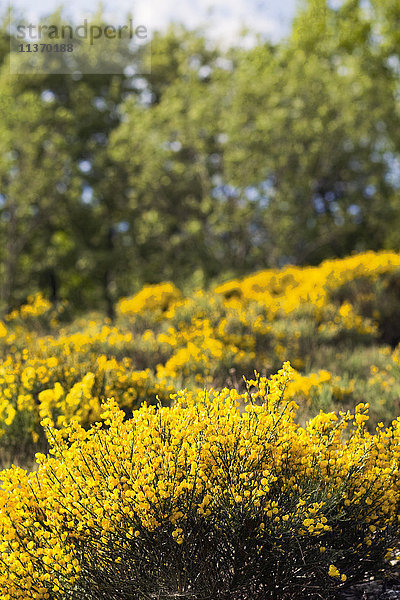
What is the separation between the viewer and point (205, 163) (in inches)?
679

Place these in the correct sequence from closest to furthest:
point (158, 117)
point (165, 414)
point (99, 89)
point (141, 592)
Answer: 1. point (141, 592)
2. point (165, 414)
3. point (158, 117)
4. point (99, 89)

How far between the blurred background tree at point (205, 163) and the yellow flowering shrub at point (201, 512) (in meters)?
13.4

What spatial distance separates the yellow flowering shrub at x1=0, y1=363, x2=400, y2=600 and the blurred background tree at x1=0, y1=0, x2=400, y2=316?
44.1ft

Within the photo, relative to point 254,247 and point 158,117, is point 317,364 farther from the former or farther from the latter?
point 158,117

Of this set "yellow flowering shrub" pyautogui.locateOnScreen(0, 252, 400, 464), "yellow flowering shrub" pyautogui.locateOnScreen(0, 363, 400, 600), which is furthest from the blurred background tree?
"yellow flowering shrub" pyautogui.locateOnScreen(0, 363, 400, 600)

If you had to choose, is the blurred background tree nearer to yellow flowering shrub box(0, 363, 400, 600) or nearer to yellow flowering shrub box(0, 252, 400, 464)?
yellow flowering shrub box(0, 252, 400, 464)

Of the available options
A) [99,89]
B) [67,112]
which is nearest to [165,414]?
[67,112]

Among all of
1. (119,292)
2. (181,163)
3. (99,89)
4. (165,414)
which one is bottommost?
(119,292)

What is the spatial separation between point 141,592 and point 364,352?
17.5 ft

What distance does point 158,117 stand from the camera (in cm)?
1733

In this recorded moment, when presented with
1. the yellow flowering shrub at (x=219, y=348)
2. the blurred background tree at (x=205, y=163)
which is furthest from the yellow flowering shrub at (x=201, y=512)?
the blurred background tree at (x=205, y=163)

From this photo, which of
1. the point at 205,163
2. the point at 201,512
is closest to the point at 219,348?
the point at 201,512

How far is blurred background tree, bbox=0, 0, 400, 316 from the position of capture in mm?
16141

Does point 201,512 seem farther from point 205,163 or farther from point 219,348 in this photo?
point 205,163
